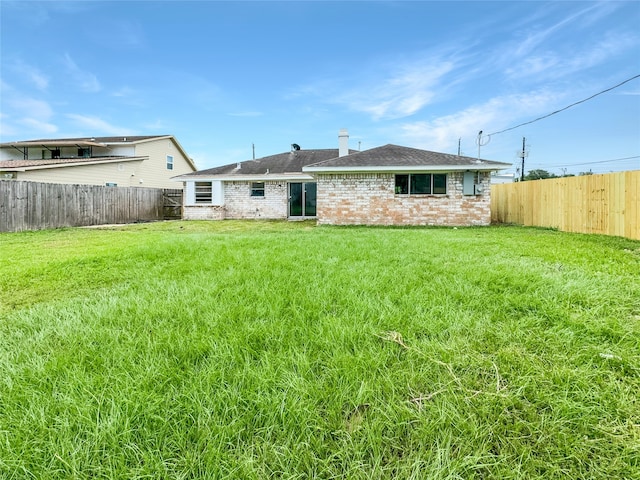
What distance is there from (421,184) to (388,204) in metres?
1.67

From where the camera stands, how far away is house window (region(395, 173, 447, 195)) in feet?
44.9

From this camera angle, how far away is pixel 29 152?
2312 centimetres

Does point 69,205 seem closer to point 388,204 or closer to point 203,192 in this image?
point 203,192

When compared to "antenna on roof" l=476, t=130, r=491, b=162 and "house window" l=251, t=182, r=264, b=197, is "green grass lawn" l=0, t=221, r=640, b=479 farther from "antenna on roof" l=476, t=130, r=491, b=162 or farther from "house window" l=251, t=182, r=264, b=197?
"house window" l=251, t=182, r=264, b=197

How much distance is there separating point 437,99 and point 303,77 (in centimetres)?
745

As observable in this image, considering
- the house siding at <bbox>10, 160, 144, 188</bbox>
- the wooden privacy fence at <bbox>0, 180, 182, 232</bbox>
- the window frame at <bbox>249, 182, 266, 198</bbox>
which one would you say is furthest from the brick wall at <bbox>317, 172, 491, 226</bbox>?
the house siding at <bbox>10, 160, 144, 188</bbox>

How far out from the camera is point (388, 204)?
13945 mm

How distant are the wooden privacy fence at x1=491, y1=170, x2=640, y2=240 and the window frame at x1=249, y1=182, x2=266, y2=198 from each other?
12.9 meters

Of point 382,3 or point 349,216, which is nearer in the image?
point 382,3

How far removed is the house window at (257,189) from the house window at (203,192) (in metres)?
2.58

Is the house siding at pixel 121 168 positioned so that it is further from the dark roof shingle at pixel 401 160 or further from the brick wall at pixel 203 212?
the dark roof shingle at pixel 401 160

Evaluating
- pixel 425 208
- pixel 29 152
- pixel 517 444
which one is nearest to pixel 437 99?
pixel 425 208

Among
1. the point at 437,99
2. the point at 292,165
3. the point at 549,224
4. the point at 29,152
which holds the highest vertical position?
the point at 437,99

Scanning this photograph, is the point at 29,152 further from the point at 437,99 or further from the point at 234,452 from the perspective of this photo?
the point at 234,452
